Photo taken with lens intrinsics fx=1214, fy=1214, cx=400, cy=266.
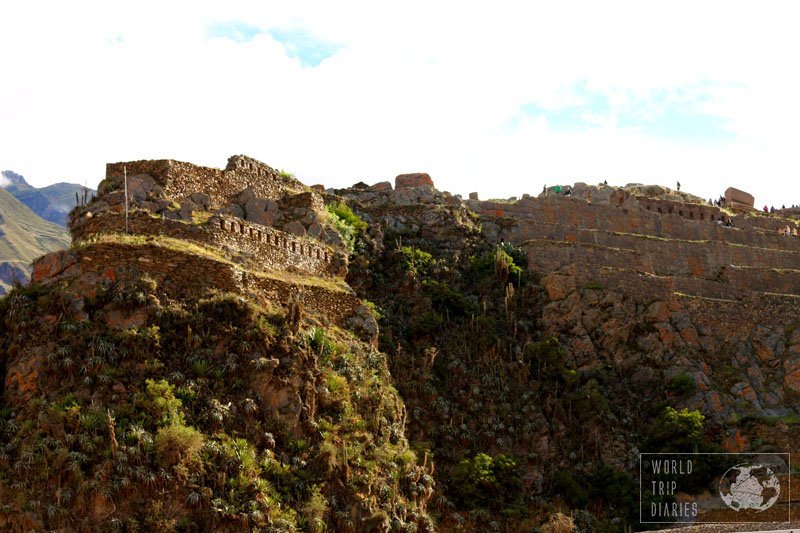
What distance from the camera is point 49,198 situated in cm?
10331

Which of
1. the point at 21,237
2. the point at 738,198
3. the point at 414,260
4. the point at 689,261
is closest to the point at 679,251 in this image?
the point at 689,261

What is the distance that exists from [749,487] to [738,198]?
1125 inches

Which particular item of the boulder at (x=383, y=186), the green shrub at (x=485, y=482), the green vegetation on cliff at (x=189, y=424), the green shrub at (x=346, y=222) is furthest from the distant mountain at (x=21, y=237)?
the green shrub at (x=485, y=482)

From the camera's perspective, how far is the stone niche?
62.6 m

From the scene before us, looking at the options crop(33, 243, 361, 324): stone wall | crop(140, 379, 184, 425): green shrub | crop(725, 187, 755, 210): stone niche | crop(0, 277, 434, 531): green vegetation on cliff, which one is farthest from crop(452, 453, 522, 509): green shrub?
crop(725, 187, 755, 210): stone niche

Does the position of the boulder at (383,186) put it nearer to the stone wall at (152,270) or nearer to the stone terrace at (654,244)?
the stone terrace at (654,244)

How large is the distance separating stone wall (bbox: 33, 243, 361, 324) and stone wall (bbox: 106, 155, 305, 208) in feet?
16.0

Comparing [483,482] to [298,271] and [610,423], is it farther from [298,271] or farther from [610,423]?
[298,271]

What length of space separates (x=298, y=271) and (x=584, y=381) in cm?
1021

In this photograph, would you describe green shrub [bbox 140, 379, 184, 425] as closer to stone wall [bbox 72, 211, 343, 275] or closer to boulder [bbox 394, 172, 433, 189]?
stone wall [bbox 72, 211, 343, 275]

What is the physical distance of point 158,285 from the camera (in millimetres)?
32688

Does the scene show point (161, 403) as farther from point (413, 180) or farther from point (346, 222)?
point (413, 180)

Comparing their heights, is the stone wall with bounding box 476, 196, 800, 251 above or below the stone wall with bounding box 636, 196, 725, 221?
below

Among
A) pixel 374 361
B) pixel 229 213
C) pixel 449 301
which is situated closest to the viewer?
pixel 374 361
